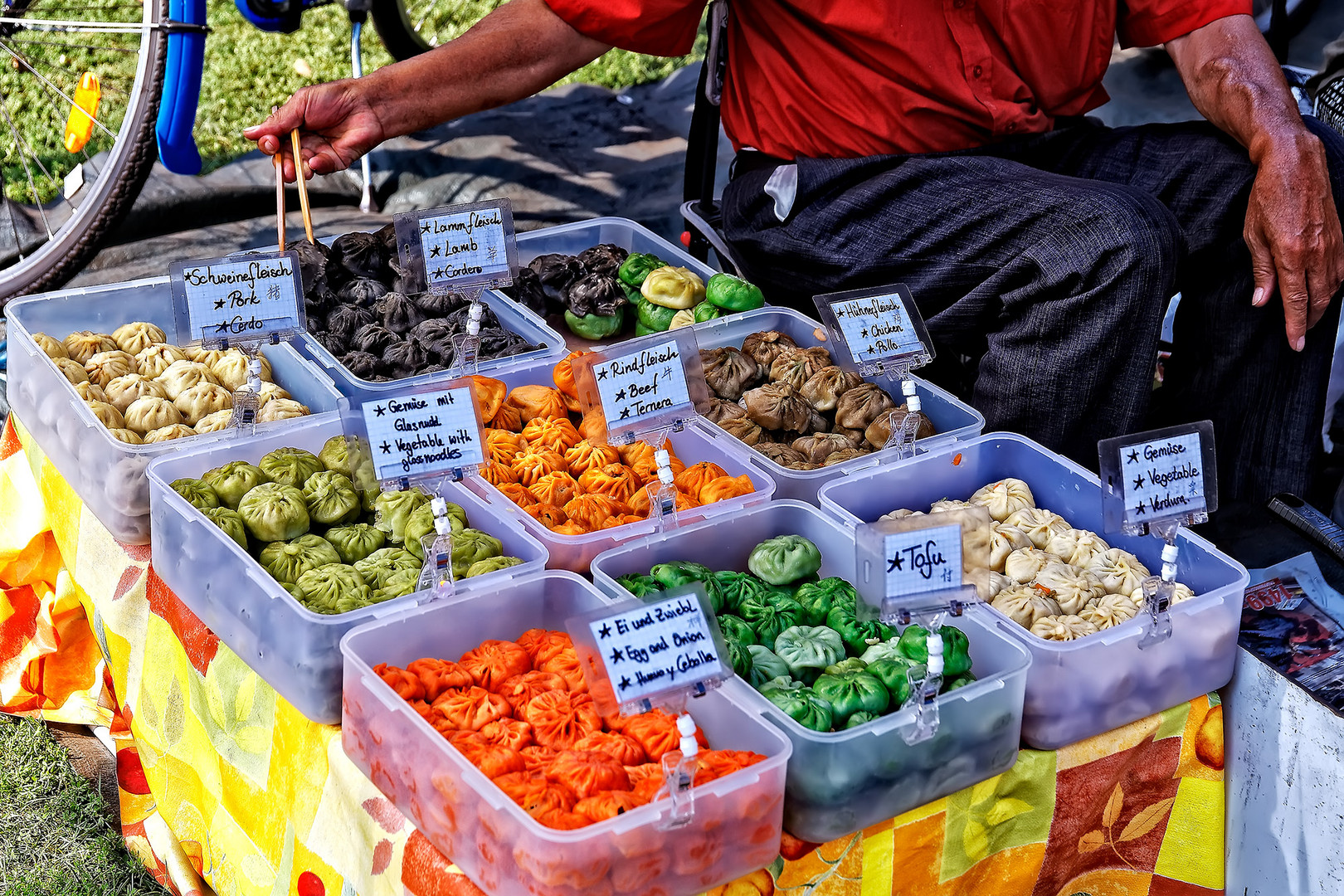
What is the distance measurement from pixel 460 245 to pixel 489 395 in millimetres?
277

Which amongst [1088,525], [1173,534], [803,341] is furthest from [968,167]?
[1173,534]

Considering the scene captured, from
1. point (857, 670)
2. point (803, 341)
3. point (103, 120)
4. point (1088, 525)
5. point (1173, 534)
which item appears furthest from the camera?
point (103, 120)

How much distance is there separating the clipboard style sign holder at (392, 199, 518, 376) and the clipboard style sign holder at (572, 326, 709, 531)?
40 cm

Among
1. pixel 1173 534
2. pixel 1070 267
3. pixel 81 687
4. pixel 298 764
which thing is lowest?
pixel 81 687

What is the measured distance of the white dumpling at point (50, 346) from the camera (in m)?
2.04

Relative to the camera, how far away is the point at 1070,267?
203cm

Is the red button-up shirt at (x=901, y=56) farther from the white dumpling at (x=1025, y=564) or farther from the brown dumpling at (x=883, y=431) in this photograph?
the white dumpling at (x=1025, y=564)

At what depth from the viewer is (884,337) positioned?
1.96 m

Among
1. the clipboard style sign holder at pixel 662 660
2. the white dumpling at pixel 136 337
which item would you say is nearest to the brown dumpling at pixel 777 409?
the clipboard style sign holder at pixel 662 660

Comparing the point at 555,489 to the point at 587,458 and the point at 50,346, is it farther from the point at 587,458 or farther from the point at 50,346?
the point at 50,346

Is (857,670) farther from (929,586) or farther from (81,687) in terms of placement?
(81,687)

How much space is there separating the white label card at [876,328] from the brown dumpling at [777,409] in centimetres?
20

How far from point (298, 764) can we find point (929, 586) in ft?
2.65

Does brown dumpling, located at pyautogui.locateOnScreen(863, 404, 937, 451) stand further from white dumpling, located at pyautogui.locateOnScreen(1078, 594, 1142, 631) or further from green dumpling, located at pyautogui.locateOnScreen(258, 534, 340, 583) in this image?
green dumpling, located at pyautogui.locateOnScreen(258, 534, 340, 583)
